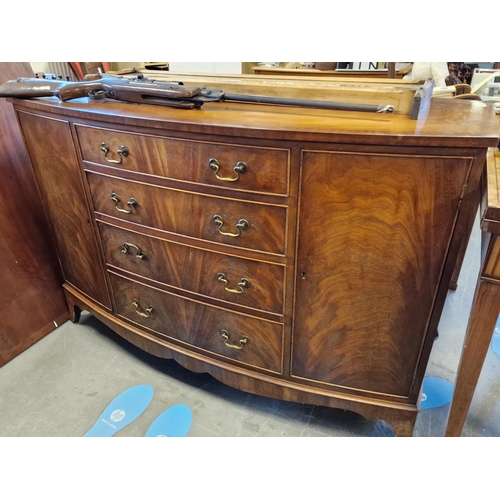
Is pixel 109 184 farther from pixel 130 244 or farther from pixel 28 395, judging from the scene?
pixel 28 395

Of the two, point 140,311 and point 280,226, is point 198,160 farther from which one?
point 140,311

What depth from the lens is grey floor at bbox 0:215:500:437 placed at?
127cm

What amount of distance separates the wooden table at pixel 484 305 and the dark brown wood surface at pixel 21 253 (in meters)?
1.58

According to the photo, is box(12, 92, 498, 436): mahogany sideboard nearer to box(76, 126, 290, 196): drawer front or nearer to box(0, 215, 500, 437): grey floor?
box(76, 126, 290, 196): drawer front

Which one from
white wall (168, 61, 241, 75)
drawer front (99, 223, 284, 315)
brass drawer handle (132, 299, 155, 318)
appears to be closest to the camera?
drawer front (99, 223, 284, 315)

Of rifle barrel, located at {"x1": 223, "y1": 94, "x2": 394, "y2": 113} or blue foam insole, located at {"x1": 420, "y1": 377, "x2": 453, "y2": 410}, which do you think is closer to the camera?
rifle barrel, located at {"x1": 223, "y1": 94, "x2": 394, "y2": 113}

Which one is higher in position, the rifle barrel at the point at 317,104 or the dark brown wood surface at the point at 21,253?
the rifle barrel at the point at 317,104

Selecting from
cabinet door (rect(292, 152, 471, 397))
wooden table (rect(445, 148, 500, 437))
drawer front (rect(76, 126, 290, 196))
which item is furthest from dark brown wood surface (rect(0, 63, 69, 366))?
wooden table (rect(445, 148, 500, 437))

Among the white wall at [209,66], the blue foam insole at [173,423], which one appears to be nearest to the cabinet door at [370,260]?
the blue foam insole at [173,423]

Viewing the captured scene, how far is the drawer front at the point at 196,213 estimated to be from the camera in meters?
0.98

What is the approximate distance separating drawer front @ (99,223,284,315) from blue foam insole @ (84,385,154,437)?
0.47 meters

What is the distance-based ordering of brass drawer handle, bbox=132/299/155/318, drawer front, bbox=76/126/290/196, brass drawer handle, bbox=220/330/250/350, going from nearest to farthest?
drawer front, bbox=76/126/290/196 < brass drawer handle, bbox=220/330/250/350 < brass drawer handle, bbox=132/299/155/318

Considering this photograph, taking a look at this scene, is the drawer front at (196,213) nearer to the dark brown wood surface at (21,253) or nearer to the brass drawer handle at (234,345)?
the brass drawer handle at (234,345)

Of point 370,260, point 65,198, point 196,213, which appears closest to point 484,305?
point 370,260
